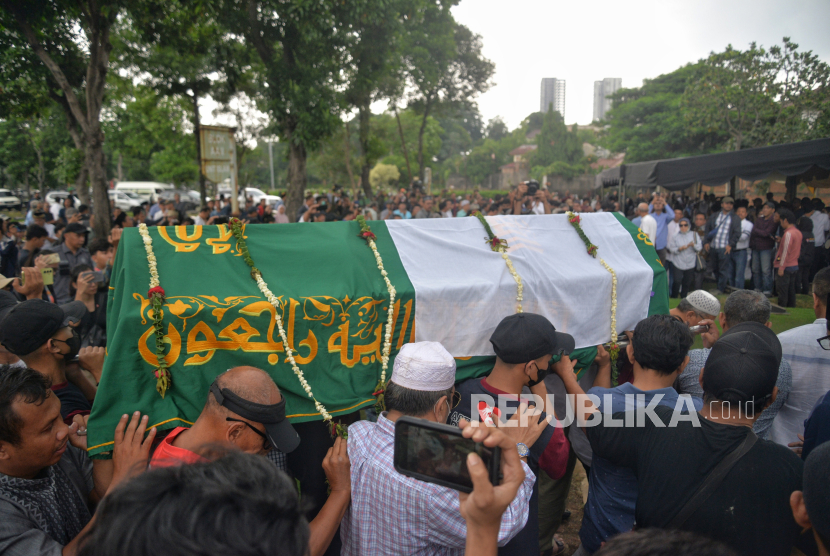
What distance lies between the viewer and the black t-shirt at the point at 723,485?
147 cm

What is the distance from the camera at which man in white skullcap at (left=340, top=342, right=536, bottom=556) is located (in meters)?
1.51

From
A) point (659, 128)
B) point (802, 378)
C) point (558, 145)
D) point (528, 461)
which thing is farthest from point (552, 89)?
point (528, 461)

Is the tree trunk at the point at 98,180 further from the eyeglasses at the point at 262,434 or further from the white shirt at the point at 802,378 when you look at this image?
the white shirt at the point at 802,378

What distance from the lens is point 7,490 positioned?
1521 millimetres

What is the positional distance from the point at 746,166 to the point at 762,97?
10691mm

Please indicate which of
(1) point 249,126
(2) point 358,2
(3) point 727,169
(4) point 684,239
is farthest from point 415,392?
(1) point 249,126

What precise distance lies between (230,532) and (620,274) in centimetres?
320

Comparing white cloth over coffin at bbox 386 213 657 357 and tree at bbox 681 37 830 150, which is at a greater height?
tree at bbox 681 37 830 150

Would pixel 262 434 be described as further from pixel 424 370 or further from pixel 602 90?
pixel 602 90

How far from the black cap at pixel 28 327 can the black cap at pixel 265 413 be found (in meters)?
0.98

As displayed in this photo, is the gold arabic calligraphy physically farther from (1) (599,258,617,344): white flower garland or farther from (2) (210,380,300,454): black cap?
(1) (599,258,617,344): white flower garland

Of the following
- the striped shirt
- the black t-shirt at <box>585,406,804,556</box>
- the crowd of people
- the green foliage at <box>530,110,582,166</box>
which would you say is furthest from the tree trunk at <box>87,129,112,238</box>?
the green foliage at <box>530,110,582,166</box>

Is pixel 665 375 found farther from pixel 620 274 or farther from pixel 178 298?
pixel 178 298

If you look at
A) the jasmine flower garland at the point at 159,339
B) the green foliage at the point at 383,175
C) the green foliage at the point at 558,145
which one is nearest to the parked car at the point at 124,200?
the green foliage at the point at 383,175
